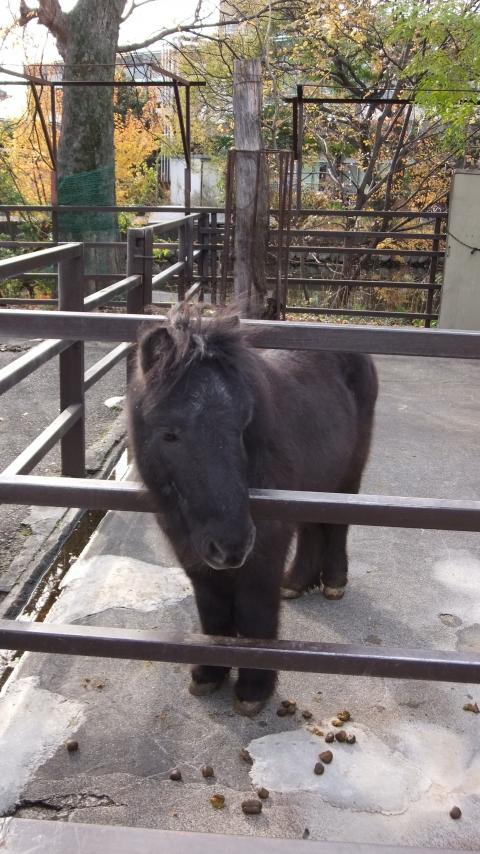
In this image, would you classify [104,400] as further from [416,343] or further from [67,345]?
[416,343]

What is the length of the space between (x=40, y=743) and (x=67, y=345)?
88.8 inches

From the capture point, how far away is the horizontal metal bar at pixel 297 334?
1896 mm

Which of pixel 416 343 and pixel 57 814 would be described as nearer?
pixel 416 343

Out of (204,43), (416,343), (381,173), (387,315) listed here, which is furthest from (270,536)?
(204,43)

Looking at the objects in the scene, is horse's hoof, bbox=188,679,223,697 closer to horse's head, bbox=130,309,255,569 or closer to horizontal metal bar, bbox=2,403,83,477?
horse's head, bbox=130,309,255,569

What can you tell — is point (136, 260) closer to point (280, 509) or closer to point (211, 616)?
point (211, 616)

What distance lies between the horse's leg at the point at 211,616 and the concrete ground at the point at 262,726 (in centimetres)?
6

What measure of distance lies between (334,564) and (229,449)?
71.5 inches

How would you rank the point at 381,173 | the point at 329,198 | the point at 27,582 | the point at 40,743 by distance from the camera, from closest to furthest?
the point at 40,743 < the point at 27,582 < the point at 381,173 < the point at 329,198

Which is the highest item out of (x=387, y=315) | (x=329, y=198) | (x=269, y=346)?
(x=329, y=198)

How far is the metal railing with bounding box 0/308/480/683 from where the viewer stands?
6.16ft

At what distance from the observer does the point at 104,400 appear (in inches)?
269

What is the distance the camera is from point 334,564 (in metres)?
3.52

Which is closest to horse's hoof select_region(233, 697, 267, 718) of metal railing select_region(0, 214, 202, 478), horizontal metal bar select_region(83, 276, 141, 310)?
metal railing select_region(0, 214, 202, 478)
